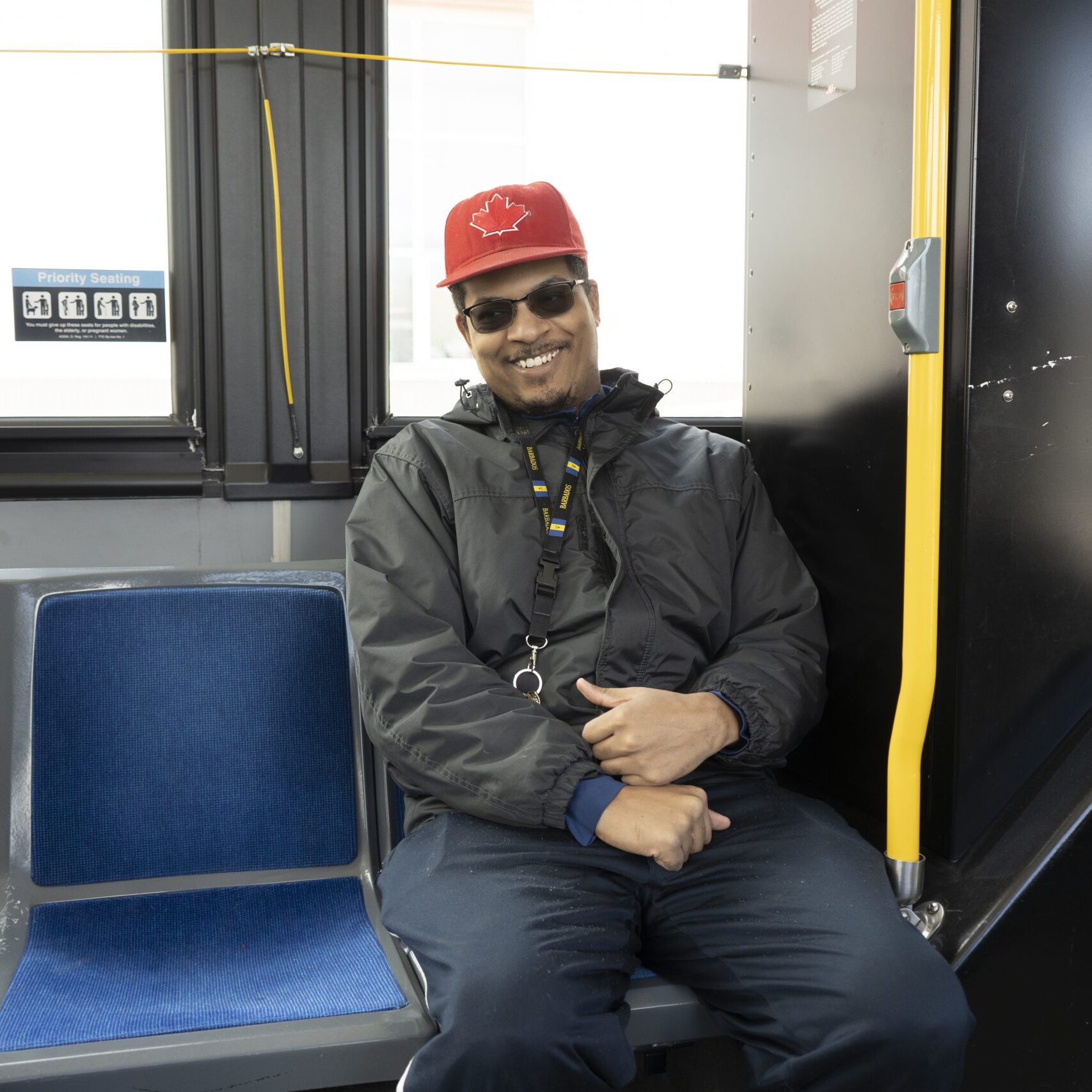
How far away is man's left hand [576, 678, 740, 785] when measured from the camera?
5.75ft

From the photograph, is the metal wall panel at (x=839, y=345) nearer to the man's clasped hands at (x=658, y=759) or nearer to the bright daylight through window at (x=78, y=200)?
the man's clasped hands at (x=658, y=759)

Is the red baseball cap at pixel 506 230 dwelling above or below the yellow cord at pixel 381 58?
below

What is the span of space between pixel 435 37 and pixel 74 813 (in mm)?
1874

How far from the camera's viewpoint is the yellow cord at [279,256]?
98.0 inches

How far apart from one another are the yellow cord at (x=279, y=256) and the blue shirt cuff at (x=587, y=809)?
1.30 m

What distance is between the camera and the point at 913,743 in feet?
5.55

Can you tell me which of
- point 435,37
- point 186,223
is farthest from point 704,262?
point 186,223

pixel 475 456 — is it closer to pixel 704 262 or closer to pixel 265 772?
pixel 265 772

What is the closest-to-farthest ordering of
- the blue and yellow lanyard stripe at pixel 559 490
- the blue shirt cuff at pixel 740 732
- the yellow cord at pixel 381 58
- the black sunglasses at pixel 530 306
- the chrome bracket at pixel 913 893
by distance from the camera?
1. the chrome bracket at pixel 913 893
2. the blue shirt cuff at pixel 740 732
3. the blue and yellow lanyard stripe at pixel 559 490
4. the black sunglasses at pixel 530 306
5. the yellow cord at pixel 381 58

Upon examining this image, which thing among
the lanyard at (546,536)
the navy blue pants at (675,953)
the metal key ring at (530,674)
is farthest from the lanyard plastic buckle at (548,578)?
the navy blue pants at (675,953)

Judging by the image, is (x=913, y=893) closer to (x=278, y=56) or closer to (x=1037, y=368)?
(x=1037, y=368)

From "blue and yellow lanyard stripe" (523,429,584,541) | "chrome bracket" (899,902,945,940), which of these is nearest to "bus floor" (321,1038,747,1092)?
"chrome bracket" (899,902,945,940)

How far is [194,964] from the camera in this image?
180 cm

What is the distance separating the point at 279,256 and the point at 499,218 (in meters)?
0.68
